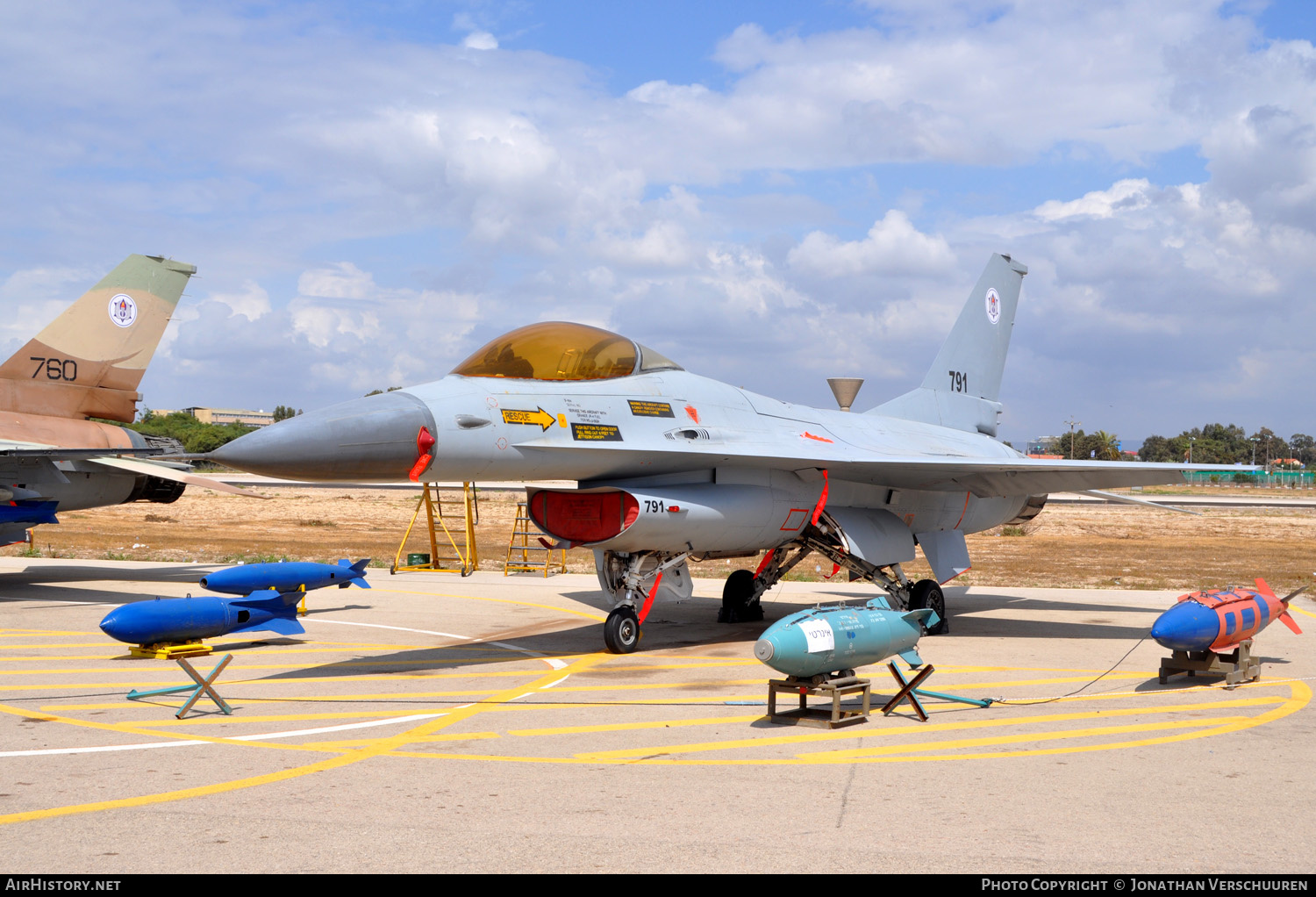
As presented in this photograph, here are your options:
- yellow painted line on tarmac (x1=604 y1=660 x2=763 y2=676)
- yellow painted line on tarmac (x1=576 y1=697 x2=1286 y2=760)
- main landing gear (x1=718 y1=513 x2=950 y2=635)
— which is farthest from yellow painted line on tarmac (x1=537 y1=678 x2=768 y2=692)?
main landing gear (x1=718 y1=513 x2=950 y2=635)

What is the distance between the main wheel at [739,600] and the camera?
15344 millimetres

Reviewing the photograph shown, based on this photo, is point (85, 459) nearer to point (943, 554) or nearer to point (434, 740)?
point (434, 740)

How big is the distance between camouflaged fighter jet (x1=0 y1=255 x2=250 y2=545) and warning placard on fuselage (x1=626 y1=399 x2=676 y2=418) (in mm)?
8761

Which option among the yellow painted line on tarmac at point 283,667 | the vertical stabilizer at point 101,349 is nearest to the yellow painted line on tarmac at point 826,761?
the yellow painted line on tarmac at point 283,667

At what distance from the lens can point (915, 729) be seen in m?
8.17

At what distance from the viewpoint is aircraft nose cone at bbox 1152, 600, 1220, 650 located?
9.78 meters

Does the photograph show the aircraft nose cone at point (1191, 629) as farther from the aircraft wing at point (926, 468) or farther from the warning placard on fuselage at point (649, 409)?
the warning placard on fuselage at point (649, 409)

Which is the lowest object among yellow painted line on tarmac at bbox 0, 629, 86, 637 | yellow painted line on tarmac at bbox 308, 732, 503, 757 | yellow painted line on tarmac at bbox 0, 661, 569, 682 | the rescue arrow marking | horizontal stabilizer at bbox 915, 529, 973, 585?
yellow painted line on tarmac at bbox 0, 629, 86, 637

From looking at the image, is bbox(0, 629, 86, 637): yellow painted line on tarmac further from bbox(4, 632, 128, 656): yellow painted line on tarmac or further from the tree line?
the tree line

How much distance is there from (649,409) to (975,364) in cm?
886

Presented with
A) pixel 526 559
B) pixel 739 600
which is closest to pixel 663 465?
pixel 739 600

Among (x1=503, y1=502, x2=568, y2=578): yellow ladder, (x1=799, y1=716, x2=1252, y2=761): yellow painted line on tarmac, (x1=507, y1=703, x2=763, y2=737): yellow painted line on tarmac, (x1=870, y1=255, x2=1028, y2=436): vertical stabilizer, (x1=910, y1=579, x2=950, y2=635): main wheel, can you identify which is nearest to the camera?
(x1=799, y1=716, x2=1252, y2=761): yellow painted line on tarmac

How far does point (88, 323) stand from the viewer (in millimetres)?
18375

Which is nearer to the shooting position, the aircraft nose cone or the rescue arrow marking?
the aircraft nose cone
